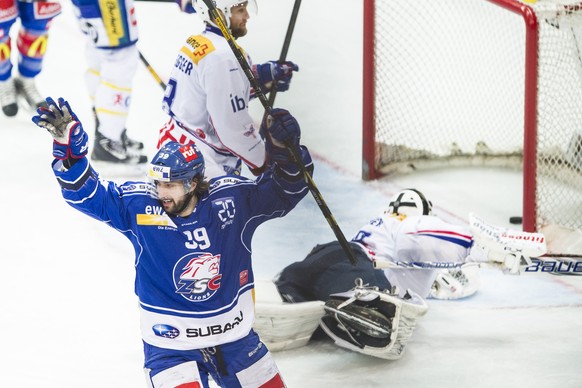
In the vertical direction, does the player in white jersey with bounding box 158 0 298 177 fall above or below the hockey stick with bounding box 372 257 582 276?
above

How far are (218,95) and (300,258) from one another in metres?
1.01

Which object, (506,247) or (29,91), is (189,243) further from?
(29,91)

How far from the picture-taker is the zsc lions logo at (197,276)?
3.37 metres

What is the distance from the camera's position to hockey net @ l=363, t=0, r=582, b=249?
5113mm

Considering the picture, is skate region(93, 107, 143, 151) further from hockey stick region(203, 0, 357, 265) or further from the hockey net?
hockey stick region(203, 0, 357, 265)

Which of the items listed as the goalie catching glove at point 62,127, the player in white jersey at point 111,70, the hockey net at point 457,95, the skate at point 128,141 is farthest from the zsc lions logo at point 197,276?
the skate at point 128,141

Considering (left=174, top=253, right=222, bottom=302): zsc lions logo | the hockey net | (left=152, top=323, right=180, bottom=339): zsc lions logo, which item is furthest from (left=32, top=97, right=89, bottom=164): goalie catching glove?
the hockey net

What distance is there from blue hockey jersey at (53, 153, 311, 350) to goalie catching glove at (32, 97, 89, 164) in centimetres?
4

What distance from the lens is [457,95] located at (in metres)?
6.16

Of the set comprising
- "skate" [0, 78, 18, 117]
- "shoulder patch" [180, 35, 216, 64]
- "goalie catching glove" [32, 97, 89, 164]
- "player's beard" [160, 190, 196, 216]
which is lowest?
"skate" [0, 78, 18, 117]

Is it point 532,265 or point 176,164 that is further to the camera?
point 532,265

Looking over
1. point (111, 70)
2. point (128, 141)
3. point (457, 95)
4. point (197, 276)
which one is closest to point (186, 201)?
point (197, 276)

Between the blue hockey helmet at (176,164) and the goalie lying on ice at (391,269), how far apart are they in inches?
35.5

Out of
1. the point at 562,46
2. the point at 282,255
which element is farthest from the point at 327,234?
the point at 562,46
